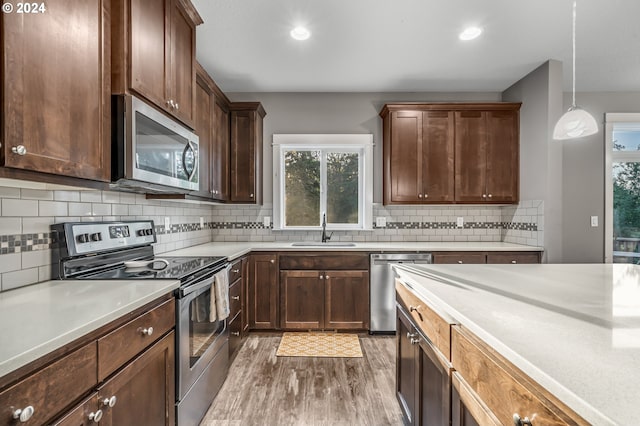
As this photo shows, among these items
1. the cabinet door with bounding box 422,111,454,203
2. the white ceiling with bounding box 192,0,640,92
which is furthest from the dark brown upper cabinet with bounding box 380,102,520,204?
the white ceiling with bounding box 192,0,640,92

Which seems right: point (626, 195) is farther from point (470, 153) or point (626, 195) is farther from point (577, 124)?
point (577, 124)

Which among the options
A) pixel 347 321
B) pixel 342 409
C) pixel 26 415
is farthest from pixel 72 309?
pixel 347 321

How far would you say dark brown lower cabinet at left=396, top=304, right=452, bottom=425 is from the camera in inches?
45.7

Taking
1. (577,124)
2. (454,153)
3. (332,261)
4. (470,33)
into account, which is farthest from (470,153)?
(332,261)

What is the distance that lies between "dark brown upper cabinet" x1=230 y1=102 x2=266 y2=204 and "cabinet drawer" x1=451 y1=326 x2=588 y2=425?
2737mm

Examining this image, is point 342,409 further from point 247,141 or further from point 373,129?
point 373,129

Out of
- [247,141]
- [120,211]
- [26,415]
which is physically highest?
[247,141]

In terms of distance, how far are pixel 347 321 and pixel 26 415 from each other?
8.84 feet

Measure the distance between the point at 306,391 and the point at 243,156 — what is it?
234 centimetres

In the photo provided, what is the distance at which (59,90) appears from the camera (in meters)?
1.14

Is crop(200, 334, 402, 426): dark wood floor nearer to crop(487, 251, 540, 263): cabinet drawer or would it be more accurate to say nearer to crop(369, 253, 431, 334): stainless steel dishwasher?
crop(369, 253, 431, 334): stainless steel dishwasher

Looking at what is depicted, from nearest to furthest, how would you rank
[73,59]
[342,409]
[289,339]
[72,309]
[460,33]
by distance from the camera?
[72,309]
[73,59]
[342,409]
[460,33]
[289,339]

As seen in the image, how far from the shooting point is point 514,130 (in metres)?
3.43

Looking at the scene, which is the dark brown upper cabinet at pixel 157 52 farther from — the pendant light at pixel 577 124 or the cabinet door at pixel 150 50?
the pendant light at pixel 577 124
